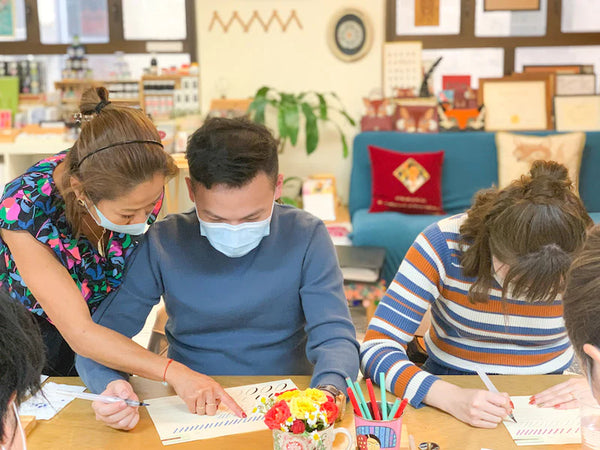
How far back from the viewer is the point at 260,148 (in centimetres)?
147

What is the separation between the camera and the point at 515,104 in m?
4.58

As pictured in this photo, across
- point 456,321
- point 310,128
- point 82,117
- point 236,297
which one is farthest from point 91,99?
point 310,128

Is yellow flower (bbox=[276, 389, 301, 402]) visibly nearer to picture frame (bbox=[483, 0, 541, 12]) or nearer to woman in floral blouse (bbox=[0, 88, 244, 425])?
woman in floral blouse (bbox=[0, 88, 244, 425])

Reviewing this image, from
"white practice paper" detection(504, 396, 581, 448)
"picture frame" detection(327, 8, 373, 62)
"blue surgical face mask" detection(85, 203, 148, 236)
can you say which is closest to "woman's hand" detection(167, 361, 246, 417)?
"blue surgical face mask" detection(85, 203, 148, 236)

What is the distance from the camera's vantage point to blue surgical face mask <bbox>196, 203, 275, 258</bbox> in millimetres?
1489

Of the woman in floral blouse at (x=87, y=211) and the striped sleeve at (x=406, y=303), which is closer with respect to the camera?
the woman in floral blouse at (x=87, y=211)

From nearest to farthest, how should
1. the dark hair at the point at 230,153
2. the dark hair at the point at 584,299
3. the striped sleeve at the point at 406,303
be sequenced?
the dark hair at the point at 584,299, the dark hair at the point at 230,153, the striped sleeve at the point at 406,303

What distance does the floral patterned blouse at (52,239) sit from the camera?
1.39m

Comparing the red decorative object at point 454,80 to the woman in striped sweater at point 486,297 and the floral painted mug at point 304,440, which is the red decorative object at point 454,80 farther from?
the floral painted mug at point 304,440

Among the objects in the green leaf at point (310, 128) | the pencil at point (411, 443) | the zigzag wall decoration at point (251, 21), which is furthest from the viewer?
the zigzag wall decoration at point (251, 21)

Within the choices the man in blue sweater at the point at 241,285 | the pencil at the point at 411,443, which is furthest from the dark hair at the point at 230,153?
the pencil at the point at 411,443

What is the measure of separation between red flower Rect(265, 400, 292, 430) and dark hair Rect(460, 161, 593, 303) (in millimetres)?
594

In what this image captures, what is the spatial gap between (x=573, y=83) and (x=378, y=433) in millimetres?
4020

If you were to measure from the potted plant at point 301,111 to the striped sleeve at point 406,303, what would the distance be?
2798mm
